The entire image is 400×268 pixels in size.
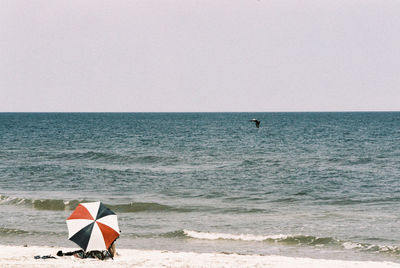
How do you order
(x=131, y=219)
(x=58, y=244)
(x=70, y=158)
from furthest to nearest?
(x=70, y=158) → (x=131, y=219) → (x=58, y=244)

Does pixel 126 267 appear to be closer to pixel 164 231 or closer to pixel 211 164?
pixel 164 231

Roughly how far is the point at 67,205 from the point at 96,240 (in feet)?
40.2

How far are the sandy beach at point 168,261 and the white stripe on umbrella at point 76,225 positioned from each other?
0.92m

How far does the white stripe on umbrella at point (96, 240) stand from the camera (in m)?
13.6

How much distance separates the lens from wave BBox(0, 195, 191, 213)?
24.6 metres

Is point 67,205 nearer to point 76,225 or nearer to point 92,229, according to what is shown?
point 76,225

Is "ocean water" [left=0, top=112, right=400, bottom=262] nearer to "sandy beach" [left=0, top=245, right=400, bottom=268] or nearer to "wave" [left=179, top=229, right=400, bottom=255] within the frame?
"wave" [left=179, top=229, right=400, bottom=255]

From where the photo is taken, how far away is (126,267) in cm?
1384

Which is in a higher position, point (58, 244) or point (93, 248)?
point (93, 248)

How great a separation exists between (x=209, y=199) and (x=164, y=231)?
6.89 meters

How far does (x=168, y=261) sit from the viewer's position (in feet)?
48.8

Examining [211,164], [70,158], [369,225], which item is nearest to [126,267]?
[369,225]

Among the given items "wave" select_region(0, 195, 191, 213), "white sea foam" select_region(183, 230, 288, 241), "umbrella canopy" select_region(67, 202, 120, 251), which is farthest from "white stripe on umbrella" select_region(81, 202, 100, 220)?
"wave" select_region(0, 195, 191, 213)

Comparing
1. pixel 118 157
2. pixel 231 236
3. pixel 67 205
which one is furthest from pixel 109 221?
pixel 118 157
